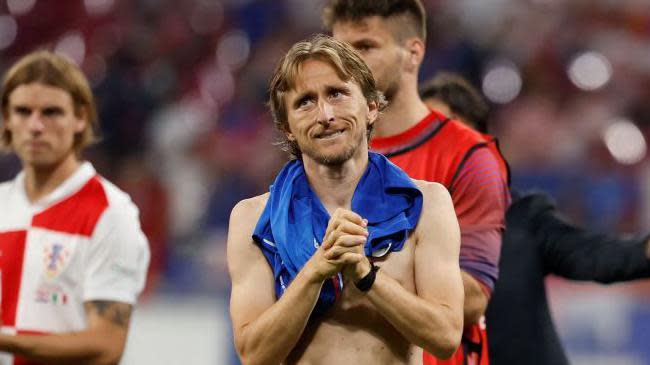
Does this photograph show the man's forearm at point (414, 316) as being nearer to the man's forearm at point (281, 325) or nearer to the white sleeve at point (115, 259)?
the man's forearm at point (281, 325)

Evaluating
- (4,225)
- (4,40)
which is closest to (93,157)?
(4,40)

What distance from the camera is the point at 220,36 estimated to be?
32.7ft

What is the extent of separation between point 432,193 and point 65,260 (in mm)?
1629

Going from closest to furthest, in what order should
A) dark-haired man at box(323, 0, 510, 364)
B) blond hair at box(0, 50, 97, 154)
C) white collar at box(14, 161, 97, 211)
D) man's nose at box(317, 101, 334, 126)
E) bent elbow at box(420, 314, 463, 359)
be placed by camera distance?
1. bent elbow at box(420, 314, 463, 359)
2. man's nose at box(317, 101, 334, 126)
3. dark-haired man at box(323, 0, 510, 364)
4. white collar at box(14, 161, 97, 211)
5. blond hair at box(0, 50, 97, 154)

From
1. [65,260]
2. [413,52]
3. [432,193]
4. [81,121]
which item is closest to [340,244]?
[432,193]

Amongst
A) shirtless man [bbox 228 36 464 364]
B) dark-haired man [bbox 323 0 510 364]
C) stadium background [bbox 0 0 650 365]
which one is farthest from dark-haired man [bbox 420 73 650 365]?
stadium background [bbox 0 0 650 365]

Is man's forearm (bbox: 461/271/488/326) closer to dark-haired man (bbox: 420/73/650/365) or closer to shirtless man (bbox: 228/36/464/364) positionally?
shirtless man (bbox: 228/36/464/364)

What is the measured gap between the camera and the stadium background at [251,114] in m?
6.93

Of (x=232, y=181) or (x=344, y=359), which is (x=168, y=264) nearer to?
(x=232, y=181)

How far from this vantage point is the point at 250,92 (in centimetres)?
922

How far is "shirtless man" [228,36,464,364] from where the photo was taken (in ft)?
9.12

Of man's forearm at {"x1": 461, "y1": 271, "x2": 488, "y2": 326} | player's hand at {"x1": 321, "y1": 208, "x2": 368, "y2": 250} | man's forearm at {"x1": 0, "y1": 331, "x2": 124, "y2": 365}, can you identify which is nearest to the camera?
player's hand at {"x1": 321, "y1": 208, "x2": 368, "y2": 250}

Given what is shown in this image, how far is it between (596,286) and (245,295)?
4358 millimetres

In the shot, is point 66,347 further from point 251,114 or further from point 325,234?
point 251,114
